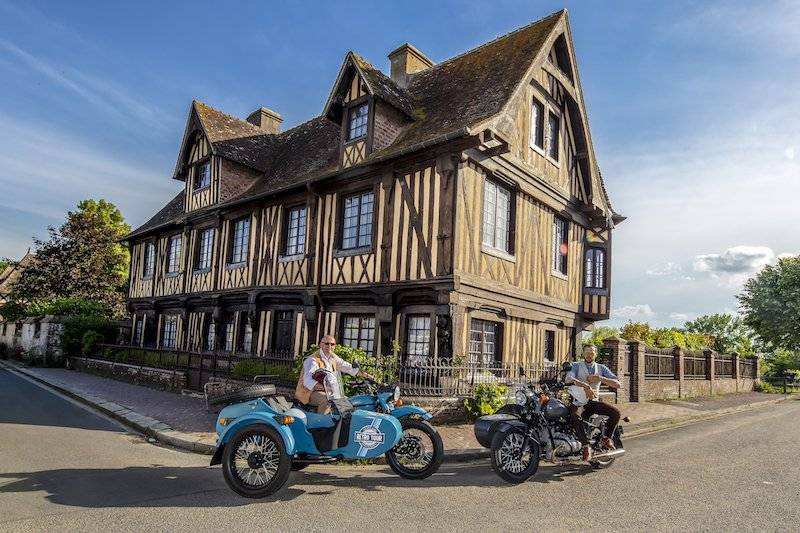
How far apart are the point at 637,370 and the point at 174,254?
54.5ft

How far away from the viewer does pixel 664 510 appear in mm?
5203

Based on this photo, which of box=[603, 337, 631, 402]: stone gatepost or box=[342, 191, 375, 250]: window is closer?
box=[342, 191, 375, 250]: window

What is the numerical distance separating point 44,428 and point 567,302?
12.8 m

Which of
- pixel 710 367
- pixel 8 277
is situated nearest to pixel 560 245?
pixel 710 367

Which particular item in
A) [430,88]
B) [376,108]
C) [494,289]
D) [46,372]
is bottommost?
[46,372]

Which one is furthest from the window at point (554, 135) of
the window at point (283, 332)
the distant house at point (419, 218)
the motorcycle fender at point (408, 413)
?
the motorcycle fender at point (408, 413)

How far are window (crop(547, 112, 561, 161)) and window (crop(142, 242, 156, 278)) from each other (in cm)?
1597

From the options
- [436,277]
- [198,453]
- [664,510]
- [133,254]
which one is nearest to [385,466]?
[198,453]

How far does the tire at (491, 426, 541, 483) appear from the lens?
6.12 meters

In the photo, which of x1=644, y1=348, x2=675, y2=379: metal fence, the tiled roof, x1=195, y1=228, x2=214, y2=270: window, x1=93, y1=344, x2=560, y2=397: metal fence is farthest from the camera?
x1=195, y1=228, x2=214, y2=270: window

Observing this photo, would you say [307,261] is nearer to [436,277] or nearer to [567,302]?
[436,277]

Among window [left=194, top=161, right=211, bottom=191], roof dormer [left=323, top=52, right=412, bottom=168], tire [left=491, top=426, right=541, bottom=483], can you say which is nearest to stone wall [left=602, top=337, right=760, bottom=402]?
roof dormer [left=323, top=52, right=412, bottom=168]

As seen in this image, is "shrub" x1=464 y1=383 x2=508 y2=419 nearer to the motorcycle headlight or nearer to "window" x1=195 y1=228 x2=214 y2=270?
Result: the motorcycle headlight

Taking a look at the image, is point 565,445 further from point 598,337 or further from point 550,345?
point 598,337
